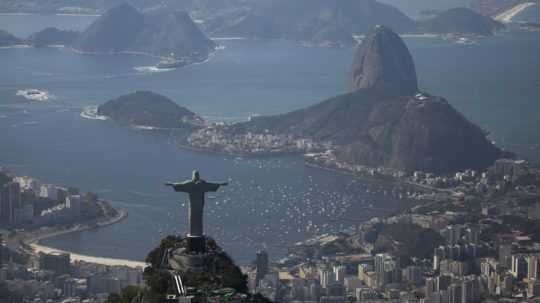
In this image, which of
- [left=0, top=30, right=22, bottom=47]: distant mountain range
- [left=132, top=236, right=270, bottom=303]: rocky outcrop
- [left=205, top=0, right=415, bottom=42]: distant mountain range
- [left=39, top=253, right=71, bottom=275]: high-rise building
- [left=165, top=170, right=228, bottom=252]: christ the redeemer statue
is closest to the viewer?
[left=132, top=236, right=270, bottom=303]: rocky outcrop

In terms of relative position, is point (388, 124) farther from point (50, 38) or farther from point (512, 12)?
point (512, 12)

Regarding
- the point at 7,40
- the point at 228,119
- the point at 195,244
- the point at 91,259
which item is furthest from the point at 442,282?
the point at 7,40

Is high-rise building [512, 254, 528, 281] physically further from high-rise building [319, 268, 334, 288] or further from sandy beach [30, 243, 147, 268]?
sandy beach [30, 243, 147, 268]

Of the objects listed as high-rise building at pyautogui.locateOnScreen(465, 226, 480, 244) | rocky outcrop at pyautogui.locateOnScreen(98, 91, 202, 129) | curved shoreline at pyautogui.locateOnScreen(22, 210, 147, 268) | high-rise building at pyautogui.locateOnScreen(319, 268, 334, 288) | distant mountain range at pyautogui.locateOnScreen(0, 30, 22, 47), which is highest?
distant mountain range at pyautogui.locateOnScreen(0, 30, 22, 47)

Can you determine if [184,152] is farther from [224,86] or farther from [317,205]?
[224,86]

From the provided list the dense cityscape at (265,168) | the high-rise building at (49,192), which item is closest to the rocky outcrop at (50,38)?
the dense cityscape at (265,168)

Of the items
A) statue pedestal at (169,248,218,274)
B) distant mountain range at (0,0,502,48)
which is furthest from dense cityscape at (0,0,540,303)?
distant mountain range at (0,0,502,48)
